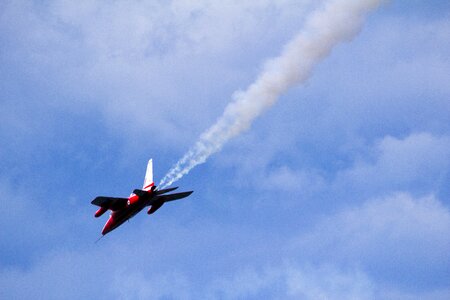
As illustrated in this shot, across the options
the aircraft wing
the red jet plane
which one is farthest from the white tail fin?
the aircraft wing

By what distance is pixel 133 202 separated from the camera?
71625 millimetres

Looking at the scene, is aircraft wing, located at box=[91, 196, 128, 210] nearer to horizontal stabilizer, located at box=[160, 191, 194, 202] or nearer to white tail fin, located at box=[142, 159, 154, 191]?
white tail fin, located at box=[142, 159, 154, 191]

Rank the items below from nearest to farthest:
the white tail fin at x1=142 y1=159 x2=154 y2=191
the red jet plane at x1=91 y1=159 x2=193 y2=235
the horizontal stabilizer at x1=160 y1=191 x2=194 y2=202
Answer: the red jet plane at x1=91 y1=159 x2=193 y2=235, the white tail fin at x1=142 y1=159 x2=154 y2=191, the horizontal stabilizer at x1=160 y1=191 x2=194 y2=202

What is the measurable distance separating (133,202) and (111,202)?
188 cm

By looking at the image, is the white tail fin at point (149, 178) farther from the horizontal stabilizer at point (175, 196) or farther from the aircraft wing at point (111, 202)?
the aircraft wing at point (111, 202)

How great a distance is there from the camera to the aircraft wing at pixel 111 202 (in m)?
71.8

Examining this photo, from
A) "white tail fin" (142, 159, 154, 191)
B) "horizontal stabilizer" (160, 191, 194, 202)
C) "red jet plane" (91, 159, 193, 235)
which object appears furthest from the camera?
"horizontal stabilizer" (160, 191, 194, 202)

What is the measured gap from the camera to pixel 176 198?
74.8 m

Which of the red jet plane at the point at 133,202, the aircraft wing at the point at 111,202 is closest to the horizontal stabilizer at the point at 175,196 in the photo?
the red jet plane at the point at 133,202

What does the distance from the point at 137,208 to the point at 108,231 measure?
17.1ft

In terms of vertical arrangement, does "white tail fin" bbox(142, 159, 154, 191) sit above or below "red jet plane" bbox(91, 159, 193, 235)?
above

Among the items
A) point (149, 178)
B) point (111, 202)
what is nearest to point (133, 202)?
point (111, 202)

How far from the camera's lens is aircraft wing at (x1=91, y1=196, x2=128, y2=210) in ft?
236

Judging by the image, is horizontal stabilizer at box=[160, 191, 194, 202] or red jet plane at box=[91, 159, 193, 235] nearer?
red jet plane at box=[91, 159, 193, 235]
